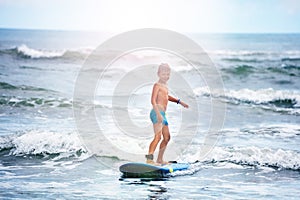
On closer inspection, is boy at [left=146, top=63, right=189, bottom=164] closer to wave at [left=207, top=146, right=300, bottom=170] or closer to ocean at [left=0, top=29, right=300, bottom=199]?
ocean at [left=0, top=29, right=300, bottom=199]

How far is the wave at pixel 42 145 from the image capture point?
10.2 m

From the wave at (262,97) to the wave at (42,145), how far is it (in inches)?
355

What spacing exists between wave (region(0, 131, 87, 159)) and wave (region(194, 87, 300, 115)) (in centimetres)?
902

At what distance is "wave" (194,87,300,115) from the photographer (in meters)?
19.0

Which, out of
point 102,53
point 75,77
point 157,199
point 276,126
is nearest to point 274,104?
point 276,126

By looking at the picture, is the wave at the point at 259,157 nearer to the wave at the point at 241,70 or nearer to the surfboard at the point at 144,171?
the surfboard at the point at 144,171

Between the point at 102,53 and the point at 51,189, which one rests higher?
the point at 102,53

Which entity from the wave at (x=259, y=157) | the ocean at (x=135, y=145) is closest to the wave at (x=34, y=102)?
the ocean at (x=135, y=145)

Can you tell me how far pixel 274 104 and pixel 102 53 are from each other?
1910 cm

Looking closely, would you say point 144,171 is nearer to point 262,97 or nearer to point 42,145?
point 42,145

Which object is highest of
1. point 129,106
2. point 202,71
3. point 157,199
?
point 202,71

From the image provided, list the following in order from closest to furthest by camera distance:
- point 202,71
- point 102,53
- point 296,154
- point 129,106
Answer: point 296,154, point 129,106, point 202,71, point 102,53

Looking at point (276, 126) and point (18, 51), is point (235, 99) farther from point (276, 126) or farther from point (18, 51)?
point (18, 51)

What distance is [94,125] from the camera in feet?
42.4
